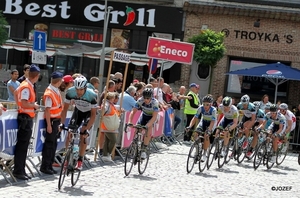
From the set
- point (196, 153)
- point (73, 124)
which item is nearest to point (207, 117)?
point (196, 153)

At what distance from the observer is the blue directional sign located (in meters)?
18.2

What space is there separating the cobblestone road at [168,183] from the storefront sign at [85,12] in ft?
61.0

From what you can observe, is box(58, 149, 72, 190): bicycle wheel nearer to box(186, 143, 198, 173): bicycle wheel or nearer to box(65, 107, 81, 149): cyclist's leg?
box(65, 107, 81, 149): cyclist's leg

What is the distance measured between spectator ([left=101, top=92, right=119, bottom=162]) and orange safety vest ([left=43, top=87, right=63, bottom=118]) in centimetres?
314

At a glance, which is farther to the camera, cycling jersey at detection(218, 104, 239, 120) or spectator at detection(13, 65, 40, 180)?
cycling jersey at detection(218, 104, 239, 120)

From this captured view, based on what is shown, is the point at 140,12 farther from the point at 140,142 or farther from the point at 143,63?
the point at 140,142

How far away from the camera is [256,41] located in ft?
120

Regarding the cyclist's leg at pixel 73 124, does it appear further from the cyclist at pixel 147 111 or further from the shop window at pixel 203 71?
the shop window at pixel 203 71

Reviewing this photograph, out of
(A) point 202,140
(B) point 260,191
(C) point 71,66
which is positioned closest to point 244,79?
(C) point 71,66

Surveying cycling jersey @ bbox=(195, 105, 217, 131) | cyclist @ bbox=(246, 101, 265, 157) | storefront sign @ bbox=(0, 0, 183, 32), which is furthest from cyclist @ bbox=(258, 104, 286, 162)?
storefront sign @ bbox=(0, 0, 183, 32)

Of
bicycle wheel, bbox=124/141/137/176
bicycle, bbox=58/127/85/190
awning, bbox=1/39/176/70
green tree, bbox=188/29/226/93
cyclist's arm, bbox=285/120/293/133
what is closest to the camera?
bicycle, bbox=58/127/85/190

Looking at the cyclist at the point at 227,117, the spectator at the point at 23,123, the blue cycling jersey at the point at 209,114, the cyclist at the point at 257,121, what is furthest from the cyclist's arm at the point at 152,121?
the cyclist at the point at 257,121

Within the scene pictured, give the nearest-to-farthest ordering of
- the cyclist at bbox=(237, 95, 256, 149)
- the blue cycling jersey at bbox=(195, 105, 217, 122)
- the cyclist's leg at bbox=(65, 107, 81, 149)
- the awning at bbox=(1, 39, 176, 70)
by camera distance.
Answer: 1. the cyclist's leg at bbox=(65, 107, 81, 149)
2. the blue cycling jersey at bbox=(195, 105, 217, 122)
3. the cyclist at bbox=(237, 95, 256, 149)
4. the awning at bbox=(1, 39, 176, 70)

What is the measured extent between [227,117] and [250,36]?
715 inches
